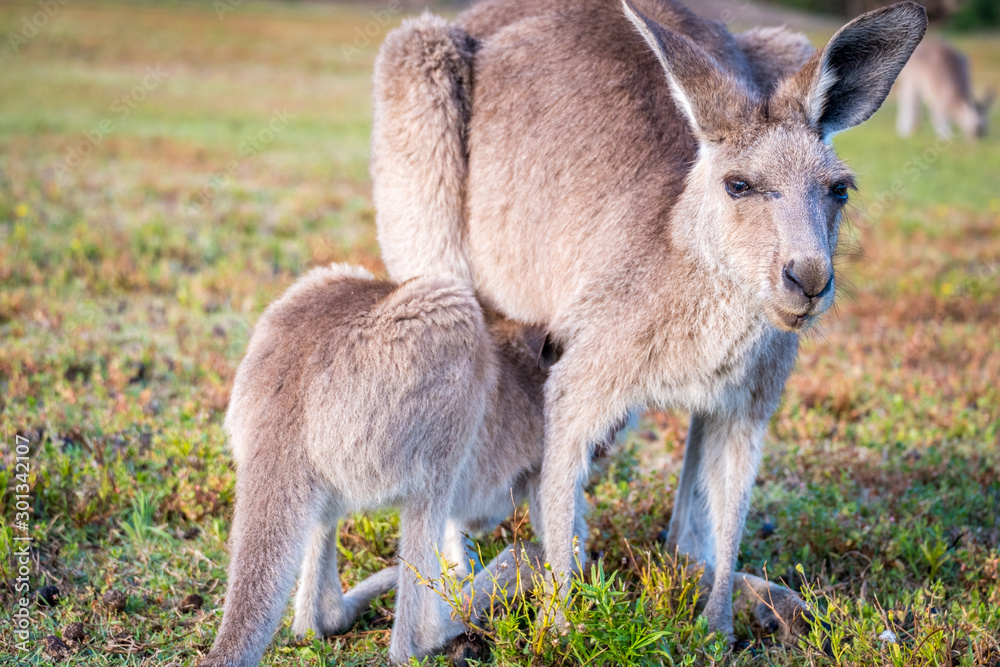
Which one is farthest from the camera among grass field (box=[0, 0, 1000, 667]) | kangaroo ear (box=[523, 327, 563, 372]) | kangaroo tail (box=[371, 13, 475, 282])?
kangaroo tail (box=[371, 13, 475, 282])

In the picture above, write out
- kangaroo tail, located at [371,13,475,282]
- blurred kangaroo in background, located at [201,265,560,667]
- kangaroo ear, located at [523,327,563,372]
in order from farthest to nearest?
1. kangaroo tail, located at [371,13,475,282]
2. kangaroo ear, located at [523,327,563,372]
3. blurred kangaroo in background, located at [201,265,560,667]

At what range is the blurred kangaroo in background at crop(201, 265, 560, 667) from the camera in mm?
2582

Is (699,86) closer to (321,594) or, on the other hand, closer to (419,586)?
(419,586)

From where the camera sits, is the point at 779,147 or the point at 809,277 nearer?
the point at 809,277

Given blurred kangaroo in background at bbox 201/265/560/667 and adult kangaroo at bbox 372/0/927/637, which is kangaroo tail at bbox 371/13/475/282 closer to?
adult kangaroo at bbox 372/0/927/637

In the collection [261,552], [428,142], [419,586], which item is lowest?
[419,586]

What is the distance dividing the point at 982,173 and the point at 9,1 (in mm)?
26697

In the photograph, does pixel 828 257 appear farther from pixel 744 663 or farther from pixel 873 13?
pixel 744 663

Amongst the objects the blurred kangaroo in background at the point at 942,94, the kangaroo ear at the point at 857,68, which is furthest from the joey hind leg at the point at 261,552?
the blurred kangaroo in background at the point at 942,94

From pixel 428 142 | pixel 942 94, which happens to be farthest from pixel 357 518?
pixel 942 94

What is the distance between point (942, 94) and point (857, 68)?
16448mm

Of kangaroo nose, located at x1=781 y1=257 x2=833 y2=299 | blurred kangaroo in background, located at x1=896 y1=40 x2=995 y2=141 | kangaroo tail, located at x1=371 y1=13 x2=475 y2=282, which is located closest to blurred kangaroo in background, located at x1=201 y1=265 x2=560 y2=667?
kangaroo tail, located at x1=371 y1=13 x2=475 y2=282

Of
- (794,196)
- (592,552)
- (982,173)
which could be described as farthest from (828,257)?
(982,173)

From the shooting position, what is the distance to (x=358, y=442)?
267 centimetres
